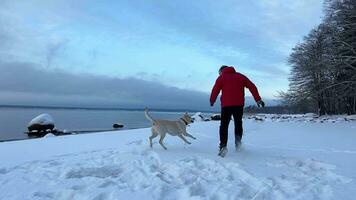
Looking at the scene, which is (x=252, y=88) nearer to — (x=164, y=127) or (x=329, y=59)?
(x=164, y=127)

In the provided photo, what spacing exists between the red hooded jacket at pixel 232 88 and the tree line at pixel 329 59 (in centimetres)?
2475

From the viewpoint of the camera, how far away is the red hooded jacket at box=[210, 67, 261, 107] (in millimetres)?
8336

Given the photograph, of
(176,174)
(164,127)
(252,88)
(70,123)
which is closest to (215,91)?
(252,88)

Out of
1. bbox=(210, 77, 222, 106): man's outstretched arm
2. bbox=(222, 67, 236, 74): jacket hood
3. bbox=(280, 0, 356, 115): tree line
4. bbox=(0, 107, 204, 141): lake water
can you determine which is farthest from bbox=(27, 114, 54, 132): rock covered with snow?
bbox=(222, 67, 236, 74): jacket hood

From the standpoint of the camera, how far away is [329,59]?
3259cm

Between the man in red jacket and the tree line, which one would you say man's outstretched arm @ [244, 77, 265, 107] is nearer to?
the man in red jacket

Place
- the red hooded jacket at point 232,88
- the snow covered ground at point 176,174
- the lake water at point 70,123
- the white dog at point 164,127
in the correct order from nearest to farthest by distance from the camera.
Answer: the snow covered ground at point 176,174, the red hooded jacket at point 232,88, the white dog at point 164,127, the lake water at point 70,123

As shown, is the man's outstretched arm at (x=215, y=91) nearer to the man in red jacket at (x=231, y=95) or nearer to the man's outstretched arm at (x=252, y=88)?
the man in red jacket at (x=231, y=95)

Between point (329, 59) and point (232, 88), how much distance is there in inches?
1076

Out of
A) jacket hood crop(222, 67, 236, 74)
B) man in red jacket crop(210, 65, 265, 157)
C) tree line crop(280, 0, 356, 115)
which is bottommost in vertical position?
man in red jacket crop(210, 65, 265, 157)

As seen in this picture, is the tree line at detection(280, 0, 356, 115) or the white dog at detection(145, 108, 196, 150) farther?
the tree line at detection(280, 0, 356, 115)

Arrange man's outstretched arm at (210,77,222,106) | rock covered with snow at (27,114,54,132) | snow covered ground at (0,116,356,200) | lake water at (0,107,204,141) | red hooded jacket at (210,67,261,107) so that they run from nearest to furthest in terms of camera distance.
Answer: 1. snow covered ground at (0,116,356,200)
2. red hooded jacket at (210,67,261,107)
3. man's outstretched arm at (210,77,222,106)
4. rock covered with snow at (27,114,54,132)
5. lake water at (0,107,204,141)

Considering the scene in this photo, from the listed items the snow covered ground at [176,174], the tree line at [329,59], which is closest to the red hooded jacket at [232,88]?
the snow covered ground at [176,174]

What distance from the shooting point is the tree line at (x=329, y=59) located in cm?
3169
